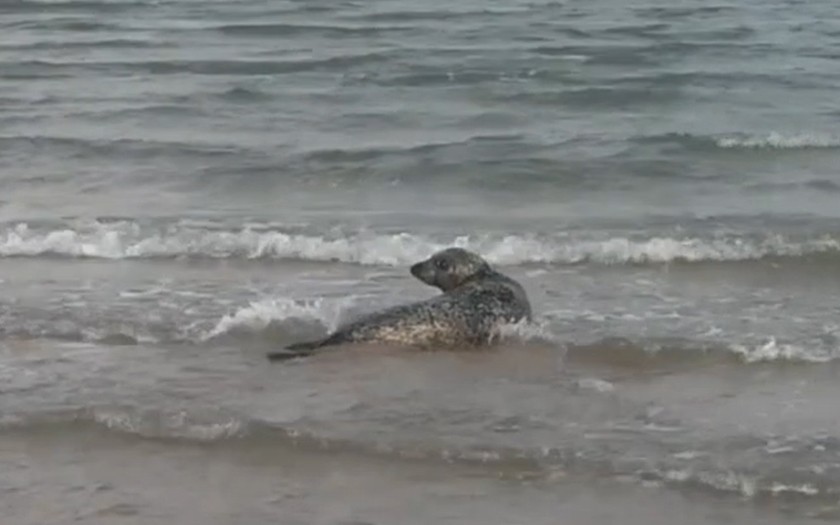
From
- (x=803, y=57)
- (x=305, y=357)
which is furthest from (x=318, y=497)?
(x=803, y=57)

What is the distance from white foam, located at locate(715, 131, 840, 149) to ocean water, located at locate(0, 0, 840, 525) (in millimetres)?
41

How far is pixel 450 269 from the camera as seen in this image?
32.3 feet

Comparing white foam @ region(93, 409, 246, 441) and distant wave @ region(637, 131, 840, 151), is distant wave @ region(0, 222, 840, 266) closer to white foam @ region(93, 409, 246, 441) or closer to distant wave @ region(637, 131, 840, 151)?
distant wave @ region(637, 131, 840, 151)

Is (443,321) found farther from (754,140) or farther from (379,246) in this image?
(754,140)

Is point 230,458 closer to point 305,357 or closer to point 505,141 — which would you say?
point 305,357

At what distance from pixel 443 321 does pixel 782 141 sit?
700 cm

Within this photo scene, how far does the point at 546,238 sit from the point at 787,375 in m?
3.58

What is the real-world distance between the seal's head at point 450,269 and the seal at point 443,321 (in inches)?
9.3

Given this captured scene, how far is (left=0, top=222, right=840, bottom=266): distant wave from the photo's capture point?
37.1 ft

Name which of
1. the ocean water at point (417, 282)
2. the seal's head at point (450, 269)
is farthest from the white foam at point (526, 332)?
the seal's head at point (450, 269)

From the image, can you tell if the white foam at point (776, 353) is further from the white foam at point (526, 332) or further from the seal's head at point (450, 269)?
the seal's head at point (450, 269)

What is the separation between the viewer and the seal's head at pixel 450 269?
386 inches

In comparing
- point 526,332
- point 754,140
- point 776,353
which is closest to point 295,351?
point 526,332

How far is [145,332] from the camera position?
30.9ft
